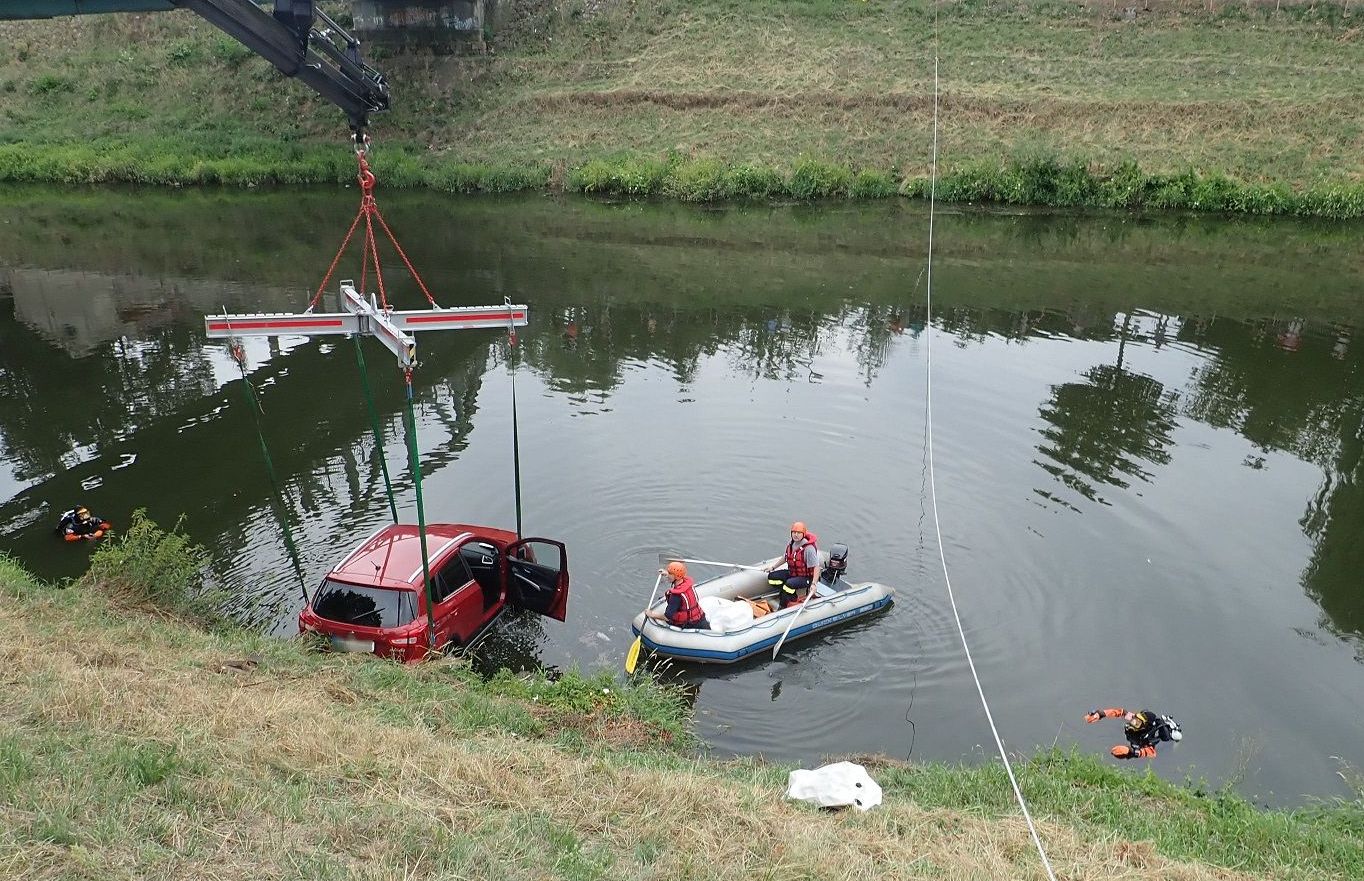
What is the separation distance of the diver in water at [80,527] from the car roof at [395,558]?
17.6ft

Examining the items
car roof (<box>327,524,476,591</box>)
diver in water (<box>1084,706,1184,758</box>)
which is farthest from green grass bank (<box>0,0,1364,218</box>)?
diver in water (<box>1084,706,1184,758</box>)

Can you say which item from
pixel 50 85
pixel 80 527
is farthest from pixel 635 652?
pixel 50 85

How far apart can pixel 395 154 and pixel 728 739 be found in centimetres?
4400

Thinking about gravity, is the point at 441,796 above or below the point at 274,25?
below

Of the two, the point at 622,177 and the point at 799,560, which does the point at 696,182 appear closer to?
the point at 622,177

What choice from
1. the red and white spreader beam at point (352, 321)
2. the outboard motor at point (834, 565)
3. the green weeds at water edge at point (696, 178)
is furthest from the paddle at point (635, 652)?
the green weeds at water edge at point (696, 178)

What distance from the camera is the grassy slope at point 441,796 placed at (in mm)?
5859

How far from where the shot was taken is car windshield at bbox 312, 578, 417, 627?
10.7 meters

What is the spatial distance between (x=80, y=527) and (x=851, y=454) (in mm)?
12996

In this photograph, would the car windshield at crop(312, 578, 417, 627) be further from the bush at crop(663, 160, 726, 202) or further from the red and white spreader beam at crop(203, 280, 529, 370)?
the bush at crop(663, 160, 726, 202)

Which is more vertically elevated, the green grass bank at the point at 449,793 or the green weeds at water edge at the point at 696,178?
the green weeds at water edge at the point at 696,178

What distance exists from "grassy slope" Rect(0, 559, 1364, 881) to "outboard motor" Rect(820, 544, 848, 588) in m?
4.24

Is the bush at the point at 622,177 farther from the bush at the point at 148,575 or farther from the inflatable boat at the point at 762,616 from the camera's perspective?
the bush at the point at 148,575

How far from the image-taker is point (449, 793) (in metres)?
6.99
